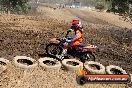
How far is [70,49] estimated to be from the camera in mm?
12781

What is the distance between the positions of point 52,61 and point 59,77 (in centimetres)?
124

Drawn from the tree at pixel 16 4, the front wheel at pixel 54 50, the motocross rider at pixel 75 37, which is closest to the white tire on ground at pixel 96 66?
the motocross rider at pixel 75 37

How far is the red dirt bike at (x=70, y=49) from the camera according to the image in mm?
12469

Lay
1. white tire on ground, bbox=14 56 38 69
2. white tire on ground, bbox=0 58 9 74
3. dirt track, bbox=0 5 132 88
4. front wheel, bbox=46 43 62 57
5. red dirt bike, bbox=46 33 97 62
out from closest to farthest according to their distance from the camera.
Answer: white tire on ground, bbox=0 58 9 74 < dirt track, bbox=0 5 132 88 < white tire on ground, bbox=14 56 38 69 < red dirt bike, bbox=46 33 97 62 < front wheel, bbox=46 43 62 57

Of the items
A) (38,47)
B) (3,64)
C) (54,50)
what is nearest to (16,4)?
(38,47)

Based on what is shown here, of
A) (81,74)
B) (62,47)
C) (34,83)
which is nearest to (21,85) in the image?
(34,83)

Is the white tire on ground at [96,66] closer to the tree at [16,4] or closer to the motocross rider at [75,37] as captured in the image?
the motocross rider at [75,37]

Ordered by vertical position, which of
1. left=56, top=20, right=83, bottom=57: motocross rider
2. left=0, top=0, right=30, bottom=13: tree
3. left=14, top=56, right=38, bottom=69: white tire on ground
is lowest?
left=0, top=0, right=30, bottom=13: tree

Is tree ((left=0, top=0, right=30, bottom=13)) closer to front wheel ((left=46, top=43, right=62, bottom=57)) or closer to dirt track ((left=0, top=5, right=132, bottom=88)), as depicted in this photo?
dirt track ((left=0, top=5, right=132, bottom=88))

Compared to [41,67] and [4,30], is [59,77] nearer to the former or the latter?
[41,67]

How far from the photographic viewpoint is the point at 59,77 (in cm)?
1101

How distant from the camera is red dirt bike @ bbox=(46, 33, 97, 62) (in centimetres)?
1247

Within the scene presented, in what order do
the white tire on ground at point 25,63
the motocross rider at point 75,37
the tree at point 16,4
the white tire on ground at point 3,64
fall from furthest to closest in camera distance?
the tree at point 16,4 < the motocross rider at point 75,37 < the white tire on ground at point 25,63 < the white tire on ground at point 3,64

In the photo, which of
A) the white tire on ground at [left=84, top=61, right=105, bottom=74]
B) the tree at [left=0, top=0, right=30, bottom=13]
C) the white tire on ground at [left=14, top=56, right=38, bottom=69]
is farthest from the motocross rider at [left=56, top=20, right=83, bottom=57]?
the tree at [left=0, top=0, right=30, bottom=13]
